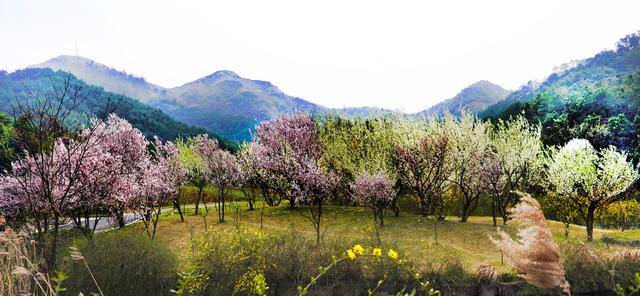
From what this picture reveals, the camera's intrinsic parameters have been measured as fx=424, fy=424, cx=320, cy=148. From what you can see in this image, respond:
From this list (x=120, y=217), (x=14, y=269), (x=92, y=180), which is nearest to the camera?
(x=14, y=269)

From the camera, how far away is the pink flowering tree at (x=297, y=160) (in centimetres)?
2173

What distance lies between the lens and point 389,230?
961 inches

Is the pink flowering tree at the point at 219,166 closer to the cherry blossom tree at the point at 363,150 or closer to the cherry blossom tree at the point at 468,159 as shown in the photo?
the cherry blossom tree at the point at 363,150

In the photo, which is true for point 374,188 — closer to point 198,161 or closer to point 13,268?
point 198,161

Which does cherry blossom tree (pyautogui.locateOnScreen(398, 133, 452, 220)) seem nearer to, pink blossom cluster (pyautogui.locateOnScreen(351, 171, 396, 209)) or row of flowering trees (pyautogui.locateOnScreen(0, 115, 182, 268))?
pink blossom cluster (pyautogui.locateOnScreen(351, 171, 396, 209))

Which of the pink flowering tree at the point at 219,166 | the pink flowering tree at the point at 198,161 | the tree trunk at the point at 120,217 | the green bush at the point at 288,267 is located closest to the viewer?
the green bush at the point at 288,267

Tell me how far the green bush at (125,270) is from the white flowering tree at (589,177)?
21.8m

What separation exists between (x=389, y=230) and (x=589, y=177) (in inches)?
447

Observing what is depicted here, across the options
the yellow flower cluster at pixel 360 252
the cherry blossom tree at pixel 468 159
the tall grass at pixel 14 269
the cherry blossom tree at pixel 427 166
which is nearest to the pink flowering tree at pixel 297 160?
the cherry blossom tree at pixel 427 166

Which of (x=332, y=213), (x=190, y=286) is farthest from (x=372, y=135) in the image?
(x=190, y=286)

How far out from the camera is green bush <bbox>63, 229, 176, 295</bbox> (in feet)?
40.3

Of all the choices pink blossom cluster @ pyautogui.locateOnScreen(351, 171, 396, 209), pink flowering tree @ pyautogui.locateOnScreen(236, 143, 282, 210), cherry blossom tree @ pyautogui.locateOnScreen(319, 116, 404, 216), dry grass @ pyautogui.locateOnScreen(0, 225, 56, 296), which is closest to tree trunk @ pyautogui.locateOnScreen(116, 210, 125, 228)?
pink flowering tree @ pyautogui.locateOnScreen(236, 143, 282, 210)

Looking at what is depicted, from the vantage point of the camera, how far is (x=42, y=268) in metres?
12.4

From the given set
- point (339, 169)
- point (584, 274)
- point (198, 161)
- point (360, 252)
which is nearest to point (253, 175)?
point (198, 161)
